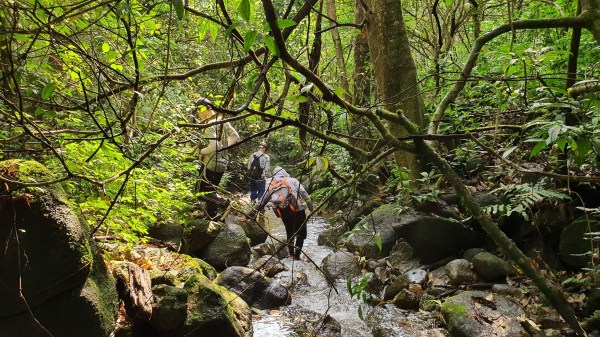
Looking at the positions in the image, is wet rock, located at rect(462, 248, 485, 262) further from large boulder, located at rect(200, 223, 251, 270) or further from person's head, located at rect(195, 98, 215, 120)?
person's head, located at rect(195, 98, 215, 120)

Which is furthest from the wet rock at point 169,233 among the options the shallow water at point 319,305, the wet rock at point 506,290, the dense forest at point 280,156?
the wet rock at point 506,290

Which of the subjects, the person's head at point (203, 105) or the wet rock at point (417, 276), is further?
the wet rock at point (417, 276)

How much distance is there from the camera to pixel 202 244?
7.28m

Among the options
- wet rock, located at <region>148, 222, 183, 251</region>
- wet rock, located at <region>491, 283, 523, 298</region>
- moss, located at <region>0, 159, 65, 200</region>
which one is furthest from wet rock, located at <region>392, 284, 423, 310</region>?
moss, located at <region>0, 159, 65, 200</region>

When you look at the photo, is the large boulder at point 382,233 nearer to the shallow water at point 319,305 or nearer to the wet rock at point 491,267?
the shallow water at point 319,305

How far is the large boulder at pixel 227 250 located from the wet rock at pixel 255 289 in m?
1.04

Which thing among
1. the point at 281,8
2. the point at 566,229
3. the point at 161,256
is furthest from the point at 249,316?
the point at 281,8

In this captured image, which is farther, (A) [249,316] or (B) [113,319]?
(A) [249,316]

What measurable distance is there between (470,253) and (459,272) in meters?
0.51

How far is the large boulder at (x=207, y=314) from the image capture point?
444 cm

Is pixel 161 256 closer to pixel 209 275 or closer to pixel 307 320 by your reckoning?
pixel 209 275

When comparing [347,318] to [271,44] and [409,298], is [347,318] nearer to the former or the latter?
[409,298]

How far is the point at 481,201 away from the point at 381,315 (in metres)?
2.03

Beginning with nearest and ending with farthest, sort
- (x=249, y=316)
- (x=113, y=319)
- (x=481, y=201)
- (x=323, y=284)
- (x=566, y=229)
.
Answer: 1. (x=113, y=319)
2. (x=566, y=229)
3. (x=249, y=316)
4. (x=481, y=201)
5. (x=323, y=284)
